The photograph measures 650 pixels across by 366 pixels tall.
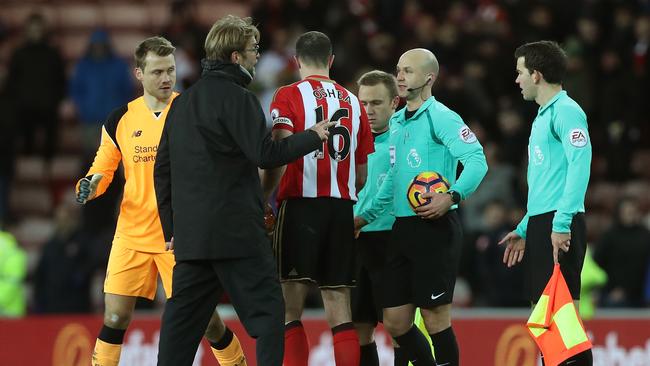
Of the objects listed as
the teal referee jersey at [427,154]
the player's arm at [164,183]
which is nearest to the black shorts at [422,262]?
the teal referee jersey at [427,154]

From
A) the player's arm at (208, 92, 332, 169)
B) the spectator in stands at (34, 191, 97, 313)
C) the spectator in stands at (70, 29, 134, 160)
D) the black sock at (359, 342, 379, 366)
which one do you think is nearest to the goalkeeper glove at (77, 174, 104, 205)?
the player's arm at (208, 92, 332, 169)

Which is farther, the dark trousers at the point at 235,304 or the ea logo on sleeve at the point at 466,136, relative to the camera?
the ea logo on sleeve at the point at 466,136

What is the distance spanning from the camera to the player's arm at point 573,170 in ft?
23.9

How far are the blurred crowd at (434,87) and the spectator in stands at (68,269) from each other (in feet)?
0.05

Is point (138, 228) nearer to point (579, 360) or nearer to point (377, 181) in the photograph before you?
point (377, 181)

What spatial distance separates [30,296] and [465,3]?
732 cm

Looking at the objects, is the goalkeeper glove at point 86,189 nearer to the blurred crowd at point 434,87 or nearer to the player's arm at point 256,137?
the player's arm at point 256,137

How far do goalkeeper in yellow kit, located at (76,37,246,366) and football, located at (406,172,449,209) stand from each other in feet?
4.92

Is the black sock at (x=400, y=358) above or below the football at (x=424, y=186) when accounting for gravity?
below

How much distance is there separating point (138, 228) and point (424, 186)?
6.24 ft

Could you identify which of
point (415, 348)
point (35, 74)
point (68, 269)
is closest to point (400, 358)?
point (415, 348)

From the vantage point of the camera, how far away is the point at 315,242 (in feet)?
24.9

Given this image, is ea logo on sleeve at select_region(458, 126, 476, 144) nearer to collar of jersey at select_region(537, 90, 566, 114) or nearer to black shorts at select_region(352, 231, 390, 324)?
collar of jersey at select_region(537, 90, 566, 114)

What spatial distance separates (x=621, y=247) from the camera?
13984 mm
